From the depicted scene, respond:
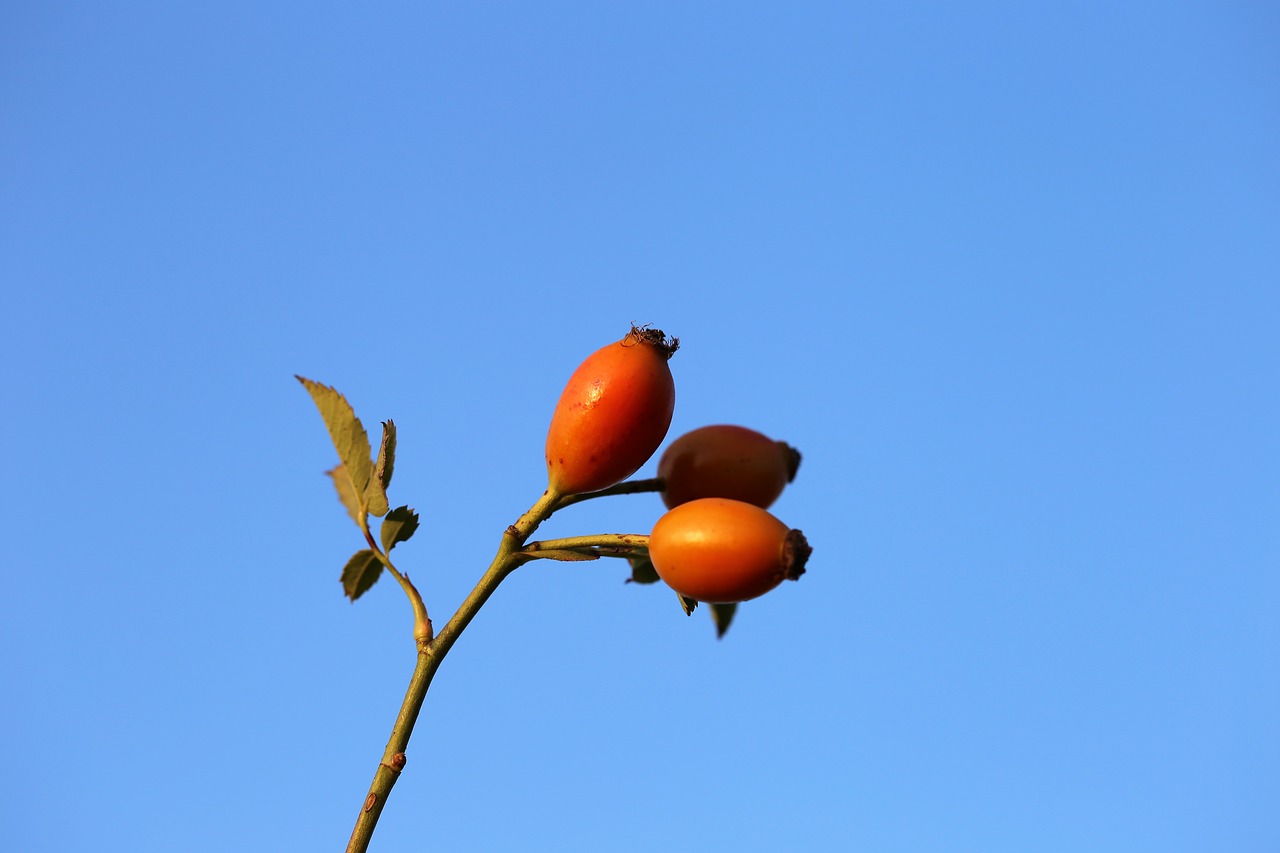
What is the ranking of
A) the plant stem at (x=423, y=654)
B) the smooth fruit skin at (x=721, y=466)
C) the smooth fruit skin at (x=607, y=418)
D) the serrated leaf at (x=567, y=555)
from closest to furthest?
the plant stem at (x=423, y=654), the serrated leaf at (x=567, y=555), the smooth fruit skin at (x=607, y=418), the smooth fruit skin at (x=721, y=466)

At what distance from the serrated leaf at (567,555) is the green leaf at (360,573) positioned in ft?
1.48

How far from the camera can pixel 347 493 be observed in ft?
8.23

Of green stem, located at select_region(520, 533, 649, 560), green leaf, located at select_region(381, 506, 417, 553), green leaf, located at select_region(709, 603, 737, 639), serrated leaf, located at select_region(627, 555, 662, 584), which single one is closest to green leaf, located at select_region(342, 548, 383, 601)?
green leaf, located at select_region(381, 506, 417, 553)

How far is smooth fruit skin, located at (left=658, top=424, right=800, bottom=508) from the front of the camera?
2570 mm

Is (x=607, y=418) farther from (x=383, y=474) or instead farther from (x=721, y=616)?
(x=721, y=616)

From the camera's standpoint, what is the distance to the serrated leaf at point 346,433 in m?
2.42

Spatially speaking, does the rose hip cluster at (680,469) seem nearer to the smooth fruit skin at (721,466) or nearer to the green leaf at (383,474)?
the smooth fruit skin at (721,466)


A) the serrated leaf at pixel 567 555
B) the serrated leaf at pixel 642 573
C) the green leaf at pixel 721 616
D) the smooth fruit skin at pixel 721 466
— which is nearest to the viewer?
the serrated leaf at pixel 567 555

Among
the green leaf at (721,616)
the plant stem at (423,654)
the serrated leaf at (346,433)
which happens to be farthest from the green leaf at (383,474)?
the green leaf at (721,616)

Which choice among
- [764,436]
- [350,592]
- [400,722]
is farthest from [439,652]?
[764,436]

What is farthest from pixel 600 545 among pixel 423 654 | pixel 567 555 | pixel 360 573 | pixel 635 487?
pixel 360 573

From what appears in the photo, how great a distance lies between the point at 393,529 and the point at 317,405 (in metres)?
0.34

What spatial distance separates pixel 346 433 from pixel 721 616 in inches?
45.4

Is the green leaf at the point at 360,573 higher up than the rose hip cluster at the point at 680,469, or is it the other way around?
the rose hip cluster at the point at 680,469
